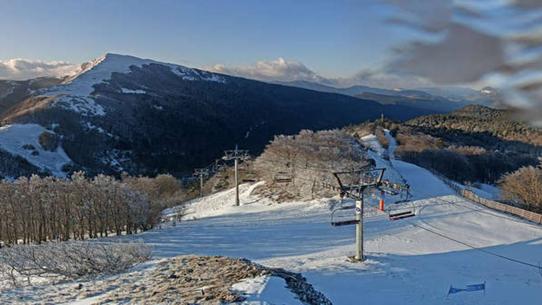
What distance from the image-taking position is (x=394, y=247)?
94.1 feet

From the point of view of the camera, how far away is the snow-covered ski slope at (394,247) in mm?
20656

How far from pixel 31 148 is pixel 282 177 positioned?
84790mm

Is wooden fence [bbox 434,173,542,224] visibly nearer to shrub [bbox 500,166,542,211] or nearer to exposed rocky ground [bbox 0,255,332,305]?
shrub [bbox 500,166,542,211]

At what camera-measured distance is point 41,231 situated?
36.9 metres

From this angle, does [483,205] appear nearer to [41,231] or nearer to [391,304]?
[391,304]

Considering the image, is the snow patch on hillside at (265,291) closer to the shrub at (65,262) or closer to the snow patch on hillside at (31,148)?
the shrub at (65,262)

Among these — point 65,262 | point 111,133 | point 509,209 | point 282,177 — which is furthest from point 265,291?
point 111,133

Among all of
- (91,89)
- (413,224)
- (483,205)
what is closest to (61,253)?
(413,224)

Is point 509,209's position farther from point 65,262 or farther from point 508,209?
point 65,262

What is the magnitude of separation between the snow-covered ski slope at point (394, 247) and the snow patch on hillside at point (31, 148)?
77.2 m

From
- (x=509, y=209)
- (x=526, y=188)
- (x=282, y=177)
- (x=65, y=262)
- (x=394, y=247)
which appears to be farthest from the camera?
(x=282, y=177)

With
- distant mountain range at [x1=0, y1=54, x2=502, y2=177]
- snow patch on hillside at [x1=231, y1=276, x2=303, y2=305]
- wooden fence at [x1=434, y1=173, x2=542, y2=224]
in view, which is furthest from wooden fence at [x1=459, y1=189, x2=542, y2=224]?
distant mountain range at [x1=0, y1=54, x2=502, y2=177]

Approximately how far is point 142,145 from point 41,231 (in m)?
112

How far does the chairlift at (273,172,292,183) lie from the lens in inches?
1964
